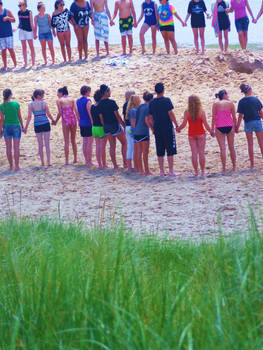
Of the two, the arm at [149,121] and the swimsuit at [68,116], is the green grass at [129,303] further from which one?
the swimsuit at [68,116]

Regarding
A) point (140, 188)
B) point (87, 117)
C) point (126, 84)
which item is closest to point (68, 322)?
point (140, 188)

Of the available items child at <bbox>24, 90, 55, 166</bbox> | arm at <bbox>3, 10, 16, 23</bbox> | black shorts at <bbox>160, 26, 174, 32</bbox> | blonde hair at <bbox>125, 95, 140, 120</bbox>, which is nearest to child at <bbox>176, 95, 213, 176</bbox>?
blonde hair at <bbox>125, 95, 140, 120</bbox>

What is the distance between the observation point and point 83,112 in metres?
13.4

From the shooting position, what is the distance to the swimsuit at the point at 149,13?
19.8 meters

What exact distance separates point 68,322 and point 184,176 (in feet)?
28.1

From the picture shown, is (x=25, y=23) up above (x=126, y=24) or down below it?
above

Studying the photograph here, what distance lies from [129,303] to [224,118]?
326 inches

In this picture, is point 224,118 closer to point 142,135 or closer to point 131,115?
point 142,135

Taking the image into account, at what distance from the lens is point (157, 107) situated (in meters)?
12.1

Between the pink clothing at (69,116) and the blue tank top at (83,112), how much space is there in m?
0.19

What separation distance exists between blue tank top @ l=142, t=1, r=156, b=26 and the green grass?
51.2ft

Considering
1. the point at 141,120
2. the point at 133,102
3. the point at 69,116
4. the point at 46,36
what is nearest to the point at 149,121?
the point at 141,120

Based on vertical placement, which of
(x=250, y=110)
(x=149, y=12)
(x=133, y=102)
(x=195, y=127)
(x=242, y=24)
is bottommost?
(x=195, y=127)

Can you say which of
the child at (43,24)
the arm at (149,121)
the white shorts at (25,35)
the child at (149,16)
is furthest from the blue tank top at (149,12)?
the arm at (149,121)
